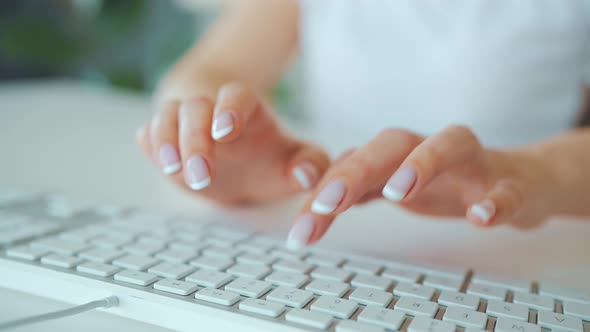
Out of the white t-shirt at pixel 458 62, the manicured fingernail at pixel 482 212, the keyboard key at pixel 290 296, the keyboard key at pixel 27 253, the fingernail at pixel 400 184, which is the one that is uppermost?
the white t-shirt at pixel 458 62

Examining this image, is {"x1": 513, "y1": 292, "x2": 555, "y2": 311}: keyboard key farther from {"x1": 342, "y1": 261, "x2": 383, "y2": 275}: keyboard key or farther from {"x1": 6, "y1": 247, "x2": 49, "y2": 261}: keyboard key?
{"x1": 6, "y1": 247, "x2": 49, "y2": 261}: keyboard key

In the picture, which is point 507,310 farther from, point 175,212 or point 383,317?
point 175,212

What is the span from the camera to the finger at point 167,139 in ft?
1.40

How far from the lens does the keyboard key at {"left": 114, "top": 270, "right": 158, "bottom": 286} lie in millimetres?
350

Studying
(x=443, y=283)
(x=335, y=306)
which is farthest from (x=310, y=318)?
(x=443, y=283)

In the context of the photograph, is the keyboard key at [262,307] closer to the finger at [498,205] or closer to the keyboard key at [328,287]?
the keyboard key at [328,287]

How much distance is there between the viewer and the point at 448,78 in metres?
0.88

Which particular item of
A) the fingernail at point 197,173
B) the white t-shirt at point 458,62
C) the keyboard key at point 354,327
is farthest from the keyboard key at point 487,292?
the white t-shirt at point 458,62

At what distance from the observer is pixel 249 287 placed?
345 millimetres

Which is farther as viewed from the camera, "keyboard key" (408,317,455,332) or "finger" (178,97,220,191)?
"finger" (178,97,220,191)

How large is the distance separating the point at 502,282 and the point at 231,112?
24cm

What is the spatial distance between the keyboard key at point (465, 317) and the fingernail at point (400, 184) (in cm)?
8

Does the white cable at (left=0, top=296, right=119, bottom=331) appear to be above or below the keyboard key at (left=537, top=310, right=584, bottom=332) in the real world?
below

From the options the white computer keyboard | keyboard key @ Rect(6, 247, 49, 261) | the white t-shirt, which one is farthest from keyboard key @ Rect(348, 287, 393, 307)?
the white t-shirt
